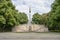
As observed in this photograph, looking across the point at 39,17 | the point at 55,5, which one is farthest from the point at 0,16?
the point at 39,17

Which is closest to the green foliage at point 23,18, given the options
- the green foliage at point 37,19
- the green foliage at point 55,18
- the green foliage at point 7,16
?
the green foliage at point 37,19

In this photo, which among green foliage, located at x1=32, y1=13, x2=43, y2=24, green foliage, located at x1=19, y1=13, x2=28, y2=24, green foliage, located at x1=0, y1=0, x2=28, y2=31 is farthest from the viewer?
green foliage, located at x1=32, y1=13, x2=43, y2=24

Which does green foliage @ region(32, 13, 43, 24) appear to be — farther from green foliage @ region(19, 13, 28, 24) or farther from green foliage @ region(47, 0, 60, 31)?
green foliage @ region(47, 0, 60, 31)

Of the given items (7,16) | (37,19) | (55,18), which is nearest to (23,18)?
(37,19)

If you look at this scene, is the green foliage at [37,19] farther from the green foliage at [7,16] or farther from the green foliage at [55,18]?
the green foliage at [55,18]

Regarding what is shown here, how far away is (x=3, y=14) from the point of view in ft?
60.1

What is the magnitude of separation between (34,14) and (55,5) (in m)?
6.50

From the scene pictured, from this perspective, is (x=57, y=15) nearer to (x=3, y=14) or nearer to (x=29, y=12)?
(x=3, y=14)

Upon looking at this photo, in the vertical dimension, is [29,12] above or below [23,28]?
above

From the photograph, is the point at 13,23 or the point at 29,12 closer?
the point at 13,23

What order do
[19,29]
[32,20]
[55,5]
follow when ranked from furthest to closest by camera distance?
1. [32,20]
2. [19,29]
3. [55,5]

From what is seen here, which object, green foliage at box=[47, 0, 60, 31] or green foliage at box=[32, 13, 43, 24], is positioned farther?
green foliage at box=[32, 13, 43, 24]

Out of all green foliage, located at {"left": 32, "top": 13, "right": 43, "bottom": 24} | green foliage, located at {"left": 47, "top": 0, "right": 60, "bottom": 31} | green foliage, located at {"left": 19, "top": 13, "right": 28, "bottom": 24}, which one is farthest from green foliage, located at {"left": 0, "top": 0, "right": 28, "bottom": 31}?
green foliage, located at {"left": 32, "top": 13, "right": 43, "bottom": 24}

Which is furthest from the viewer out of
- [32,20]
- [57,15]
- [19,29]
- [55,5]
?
[32,20]
